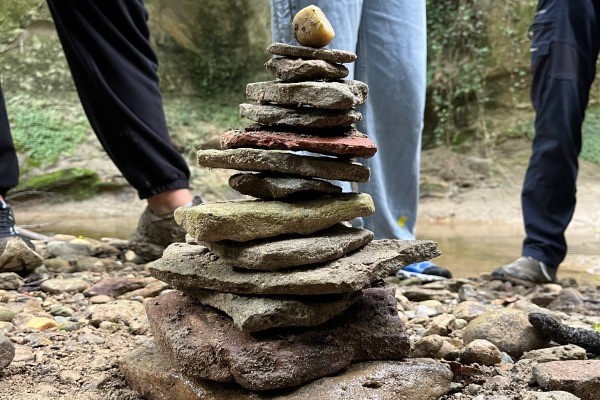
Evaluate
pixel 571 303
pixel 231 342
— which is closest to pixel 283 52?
pixel 231 342

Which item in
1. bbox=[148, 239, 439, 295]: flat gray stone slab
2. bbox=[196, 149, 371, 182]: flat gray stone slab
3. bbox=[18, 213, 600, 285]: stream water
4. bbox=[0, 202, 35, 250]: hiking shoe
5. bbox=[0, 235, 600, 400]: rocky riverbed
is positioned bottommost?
bbox=[18, 213, 600, 285]: stream water

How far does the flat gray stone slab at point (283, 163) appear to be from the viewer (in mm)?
1518

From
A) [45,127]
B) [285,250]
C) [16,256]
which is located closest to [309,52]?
[285,250]

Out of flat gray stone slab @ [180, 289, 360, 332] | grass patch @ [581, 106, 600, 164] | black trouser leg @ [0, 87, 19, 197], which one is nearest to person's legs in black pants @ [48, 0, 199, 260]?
black trouser leg @ [0, 87, 19, 197]

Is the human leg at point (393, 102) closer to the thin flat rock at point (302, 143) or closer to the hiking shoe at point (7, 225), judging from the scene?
the thin flat rock at point (302, 143)

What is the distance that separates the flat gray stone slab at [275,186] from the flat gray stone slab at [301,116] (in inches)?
5.1

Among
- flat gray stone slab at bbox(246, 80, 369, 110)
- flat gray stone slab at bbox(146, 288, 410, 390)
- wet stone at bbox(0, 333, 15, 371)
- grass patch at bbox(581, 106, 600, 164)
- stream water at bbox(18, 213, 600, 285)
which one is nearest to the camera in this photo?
flat gray stone slab at bbox(146, 288, 410, 390)

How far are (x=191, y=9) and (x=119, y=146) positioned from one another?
614 cm

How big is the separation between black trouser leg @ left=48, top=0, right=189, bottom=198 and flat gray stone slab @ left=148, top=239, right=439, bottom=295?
131cm

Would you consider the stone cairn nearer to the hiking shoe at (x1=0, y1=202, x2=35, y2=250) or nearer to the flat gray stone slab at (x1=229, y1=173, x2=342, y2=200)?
the flat gray stone slab at (x1=229, y1=173, x2=342, y2=200)

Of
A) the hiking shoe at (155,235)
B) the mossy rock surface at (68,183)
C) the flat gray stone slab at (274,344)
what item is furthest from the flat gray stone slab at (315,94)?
the mossy rock surface at (68,183)

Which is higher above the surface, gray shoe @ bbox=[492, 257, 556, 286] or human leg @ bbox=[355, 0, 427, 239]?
human leg @ bbox=[355, 0, 427, 239]

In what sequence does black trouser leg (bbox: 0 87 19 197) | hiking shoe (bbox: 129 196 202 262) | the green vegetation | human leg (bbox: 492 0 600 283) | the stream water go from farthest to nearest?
1. the green vegetation
2. the stream water
3. human leg (bbox: 492 0 600 283)
4. hiking shoe (bbox: 129 196 202 262)
5. black trouser leg (bbox: 0 87 19 197)

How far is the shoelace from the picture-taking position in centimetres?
272
